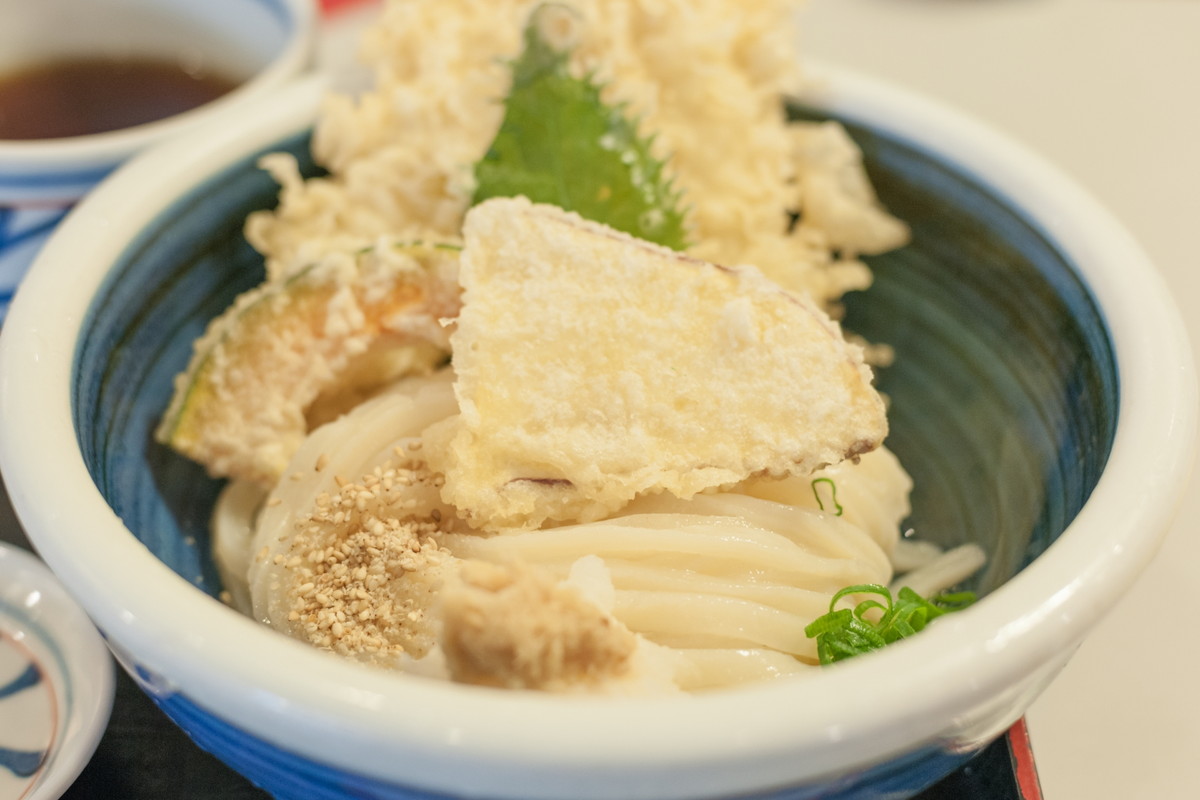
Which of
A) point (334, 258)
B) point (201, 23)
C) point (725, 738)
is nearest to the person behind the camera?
point (725, 738)

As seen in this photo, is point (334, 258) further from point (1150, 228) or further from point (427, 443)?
point (1150, 228)

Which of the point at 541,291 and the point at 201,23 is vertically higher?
the point at 541,291

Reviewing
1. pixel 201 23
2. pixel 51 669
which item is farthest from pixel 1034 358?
pixel 201 23

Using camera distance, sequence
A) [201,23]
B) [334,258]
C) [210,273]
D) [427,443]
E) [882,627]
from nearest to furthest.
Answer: [882,627] < [427,443] < [334,258] < [210,273] < [201,23]

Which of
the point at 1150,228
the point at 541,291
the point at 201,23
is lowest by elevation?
the point at 1150,228

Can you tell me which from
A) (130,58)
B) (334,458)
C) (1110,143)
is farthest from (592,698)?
(1110,143)

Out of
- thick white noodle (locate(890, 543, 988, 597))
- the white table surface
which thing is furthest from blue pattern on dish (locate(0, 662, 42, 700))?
the white table surface
